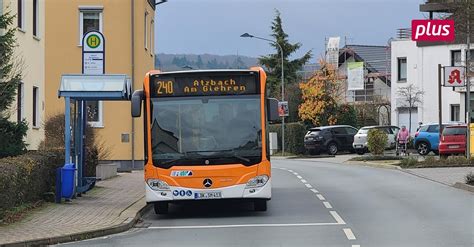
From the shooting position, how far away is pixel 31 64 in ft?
86.1

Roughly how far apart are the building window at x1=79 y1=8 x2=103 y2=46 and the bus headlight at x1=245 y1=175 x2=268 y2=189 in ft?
67.9

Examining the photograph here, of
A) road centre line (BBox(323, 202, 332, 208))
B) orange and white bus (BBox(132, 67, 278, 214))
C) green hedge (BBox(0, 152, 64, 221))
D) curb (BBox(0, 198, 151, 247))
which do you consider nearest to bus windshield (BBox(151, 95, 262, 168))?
orange and white bus (BBox(132, 67, 278, 214))

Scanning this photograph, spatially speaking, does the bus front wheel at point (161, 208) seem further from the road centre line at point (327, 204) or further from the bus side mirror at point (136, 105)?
the road centre line at point (327, 204)

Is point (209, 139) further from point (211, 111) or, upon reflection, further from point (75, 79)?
point (75, 79)

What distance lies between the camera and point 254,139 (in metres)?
14.9

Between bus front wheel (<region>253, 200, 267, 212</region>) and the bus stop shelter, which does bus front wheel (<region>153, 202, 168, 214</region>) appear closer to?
bus front wheel (<region>253, 200, 267, 212</region>)

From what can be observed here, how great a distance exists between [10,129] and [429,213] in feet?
36.6

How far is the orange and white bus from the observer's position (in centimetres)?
1462

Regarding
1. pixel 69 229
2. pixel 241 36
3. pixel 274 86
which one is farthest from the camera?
pixel 274 86

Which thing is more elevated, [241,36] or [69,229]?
[241,36]

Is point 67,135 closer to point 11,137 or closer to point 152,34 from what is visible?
point 11,137

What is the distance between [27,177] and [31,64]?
11.9 m

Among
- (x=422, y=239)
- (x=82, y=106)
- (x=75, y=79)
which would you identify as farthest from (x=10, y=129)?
(x=422, y=239)

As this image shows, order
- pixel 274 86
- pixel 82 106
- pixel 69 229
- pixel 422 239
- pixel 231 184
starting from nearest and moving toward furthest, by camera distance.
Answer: pixel 422 239
pixel 69 229
pixel 231 184
pixel 82 106
pixel 274 86
